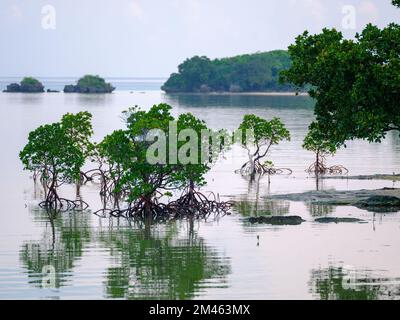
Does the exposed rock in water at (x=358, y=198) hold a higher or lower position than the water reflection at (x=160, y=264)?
higher

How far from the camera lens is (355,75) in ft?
166

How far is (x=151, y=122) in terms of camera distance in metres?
51.5

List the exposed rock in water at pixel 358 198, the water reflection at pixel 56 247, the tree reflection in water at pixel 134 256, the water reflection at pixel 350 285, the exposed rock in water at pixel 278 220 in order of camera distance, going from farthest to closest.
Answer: the exposed rock in water at pixel 358 198
the exposed rock in water at pixel 278 220
the water reflection at pixel 56 247
the tree reflection in water at pixel 134 256
the water reflection at pixel 350 285

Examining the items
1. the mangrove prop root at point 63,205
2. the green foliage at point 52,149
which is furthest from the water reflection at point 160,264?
the green foliage at point 52,149

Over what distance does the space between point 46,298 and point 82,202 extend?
2446 centimetres

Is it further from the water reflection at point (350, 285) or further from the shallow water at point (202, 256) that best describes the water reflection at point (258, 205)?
the water reflection at point (350, 285)

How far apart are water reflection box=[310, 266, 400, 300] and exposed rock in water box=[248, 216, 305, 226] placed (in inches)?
425

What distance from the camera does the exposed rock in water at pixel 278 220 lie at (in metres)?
48.9

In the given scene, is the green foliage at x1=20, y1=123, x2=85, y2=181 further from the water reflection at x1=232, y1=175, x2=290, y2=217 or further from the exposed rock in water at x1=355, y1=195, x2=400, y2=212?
the exposed rock in water at x1=355, y1=195, x2=400, y2=212

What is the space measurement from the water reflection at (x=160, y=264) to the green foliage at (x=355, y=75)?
1024 centimetres

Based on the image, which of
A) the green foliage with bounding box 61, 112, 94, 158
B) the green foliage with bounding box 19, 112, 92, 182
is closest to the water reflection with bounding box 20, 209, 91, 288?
the green foliage with bounding box 19, 112, 92, 182

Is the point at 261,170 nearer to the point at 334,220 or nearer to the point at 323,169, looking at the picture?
the point at 323,169
